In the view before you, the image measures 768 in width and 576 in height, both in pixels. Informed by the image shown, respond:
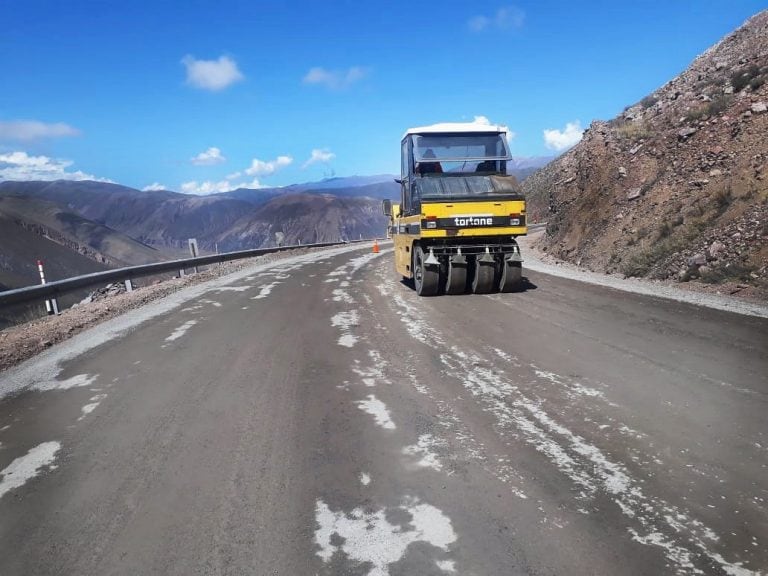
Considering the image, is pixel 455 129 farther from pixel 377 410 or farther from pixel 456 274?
pixel 377 410

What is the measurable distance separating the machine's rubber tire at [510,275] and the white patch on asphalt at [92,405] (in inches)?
290

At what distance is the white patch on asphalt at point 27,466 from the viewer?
10.9 ft

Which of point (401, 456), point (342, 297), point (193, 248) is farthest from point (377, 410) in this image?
point (193, 248)

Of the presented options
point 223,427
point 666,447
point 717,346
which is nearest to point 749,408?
point 666,447

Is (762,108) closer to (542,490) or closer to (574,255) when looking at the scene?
(574,255)

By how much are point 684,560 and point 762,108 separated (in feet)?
47.4

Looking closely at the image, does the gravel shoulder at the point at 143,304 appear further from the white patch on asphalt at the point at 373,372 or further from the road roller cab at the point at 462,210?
the white patch on asphalt at the point at 373,372

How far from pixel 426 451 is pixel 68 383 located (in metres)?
4.24

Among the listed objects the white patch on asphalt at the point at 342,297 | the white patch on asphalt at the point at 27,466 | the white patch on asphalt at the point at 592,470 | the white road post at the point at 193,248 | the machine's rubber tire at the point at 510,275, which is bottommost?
the white patch on asphalt at the point at 342,297

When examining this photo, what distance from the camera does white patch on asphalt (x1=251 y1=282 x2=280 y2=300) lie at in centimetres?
1098

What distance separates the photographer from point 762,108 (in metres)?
12.6

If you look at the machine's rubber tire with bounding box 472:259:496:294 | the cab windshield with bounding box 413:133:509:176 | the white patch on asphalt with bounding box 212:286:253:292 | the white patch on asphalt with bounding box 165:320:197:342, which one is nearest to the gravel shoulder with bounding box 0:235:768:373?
the white patch on asphalt with bounding box 212:286:253:292

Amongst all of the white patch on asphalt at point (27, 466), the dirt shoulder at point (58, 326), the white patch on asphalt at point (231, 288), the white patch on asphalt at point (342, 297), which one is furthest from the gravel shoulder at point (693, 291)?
the dirt shoulder at point (58, 326)

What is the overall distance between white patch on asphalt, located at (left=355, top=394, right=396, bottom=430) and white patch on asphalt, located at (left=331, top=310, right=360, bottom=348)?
194cm
